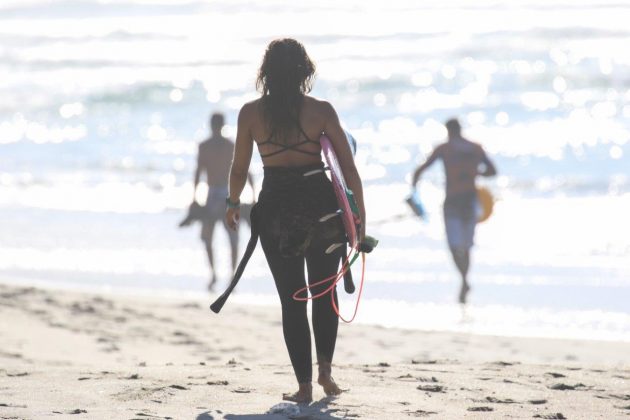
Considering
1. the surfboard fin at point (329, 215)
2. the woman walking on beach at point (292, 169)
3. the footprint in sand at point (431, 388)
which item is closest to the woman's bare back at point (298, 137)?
the woman walking on beach at point (292, 169)

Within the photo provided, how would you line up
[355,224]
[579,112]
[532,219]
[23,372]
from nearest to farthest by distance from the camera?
[355,224], [23,372], [532,219], [579,112]

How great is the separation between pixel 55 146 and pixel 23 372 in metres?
21.2

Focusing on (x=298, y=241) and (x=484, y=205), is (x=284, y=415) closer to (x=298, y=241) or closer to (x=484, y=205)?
(x=298, y=241)

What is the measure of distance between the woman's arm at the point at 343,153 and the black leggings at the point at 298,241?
92 mm

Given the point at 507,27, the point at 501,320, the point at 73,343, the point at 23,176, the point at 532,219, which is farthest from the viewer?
the point at 507,27

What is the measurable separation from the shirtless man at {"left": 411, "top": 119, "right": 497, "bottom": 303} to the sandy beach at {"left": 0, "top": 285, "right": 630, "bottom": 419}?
1671mm

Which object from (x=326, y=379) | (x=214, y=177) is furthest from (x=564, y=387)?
(x=214, y=177)

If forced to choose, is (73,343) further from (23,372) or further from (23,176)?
(23,176)

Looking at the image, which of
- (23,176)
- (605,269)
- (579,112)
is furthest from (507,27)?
(605,269)

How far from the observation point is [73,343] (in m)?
7.94

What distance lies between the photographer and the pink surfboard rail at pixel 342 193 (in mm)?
5070

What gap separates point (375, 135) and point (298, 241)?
74.8 feet

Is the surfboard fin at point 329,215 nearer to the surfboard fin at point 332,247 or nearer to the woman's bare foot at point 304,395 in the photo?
the surfboard fin at point 332,247

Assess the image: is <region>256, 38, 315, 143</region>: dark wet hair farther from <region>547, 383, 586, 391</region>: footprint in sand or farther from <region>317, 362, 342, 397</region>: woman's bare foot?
<region>547, 383, 586, 391</region>: footprint in sand
